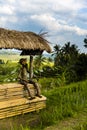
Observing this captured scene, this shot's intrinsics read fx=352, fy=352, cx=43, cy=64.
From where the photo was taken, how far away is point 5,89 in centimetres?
1045

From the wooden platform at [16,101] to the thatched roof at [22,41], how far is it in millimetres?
1245

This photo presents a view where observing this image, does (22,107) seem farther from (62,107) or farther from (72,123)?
(72,123)

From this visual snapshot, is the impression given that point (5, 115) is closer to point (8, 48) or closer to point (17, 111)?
point (17, 111)

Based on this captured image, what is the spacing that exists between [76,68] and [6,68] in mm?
7392

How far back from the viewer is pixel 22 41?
454 inches

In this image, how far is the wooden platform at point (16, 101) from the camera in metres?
10.2

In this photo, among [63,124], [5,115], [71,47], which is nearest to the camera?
[63,124]

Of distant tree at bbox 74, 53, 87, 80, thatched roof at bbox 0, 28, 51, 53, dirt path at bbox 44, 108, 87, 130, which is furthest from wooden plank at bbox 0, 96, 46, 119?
distant tree at bbox 74, 53, 87, 80

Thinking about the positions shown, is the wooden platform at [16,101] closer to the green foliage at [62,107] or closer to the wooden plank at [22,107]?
the wooden plank at [22,107]

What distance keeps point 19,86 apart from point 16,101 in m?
0.57

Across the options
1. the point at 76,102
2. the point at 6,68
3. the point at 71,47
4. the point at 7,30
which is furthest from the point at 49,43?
the point at 71,47

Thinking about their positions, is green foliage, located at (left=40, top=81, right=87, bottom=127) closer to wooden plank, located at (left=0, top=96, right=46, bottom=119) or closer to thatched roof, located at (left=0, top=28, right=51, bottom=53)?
wooden plank, located at (left=0, top=96, right=46, bottom=119)

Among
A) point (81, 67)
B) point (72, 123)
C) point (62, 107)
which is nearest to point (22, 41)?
point (62, 107)

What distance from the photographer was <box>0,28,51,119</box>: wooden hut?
10352mm
